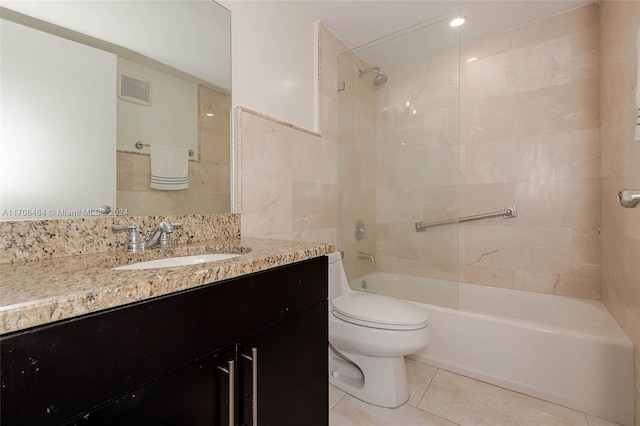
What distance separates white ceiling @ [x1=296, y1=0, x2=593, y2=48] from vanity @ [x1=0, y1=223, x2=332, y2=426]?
5.43ft

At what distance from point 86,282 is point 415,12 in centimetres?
219

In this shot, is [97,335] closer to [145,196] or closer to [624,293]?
[145,196]

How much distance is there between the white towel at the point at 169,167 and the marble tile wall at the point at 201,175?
20mm

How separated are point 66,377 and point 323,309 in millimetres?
684

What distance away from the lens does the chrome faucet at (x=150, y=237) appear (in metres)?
0.93

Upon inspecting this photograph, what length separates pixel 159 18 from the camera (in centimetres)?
111

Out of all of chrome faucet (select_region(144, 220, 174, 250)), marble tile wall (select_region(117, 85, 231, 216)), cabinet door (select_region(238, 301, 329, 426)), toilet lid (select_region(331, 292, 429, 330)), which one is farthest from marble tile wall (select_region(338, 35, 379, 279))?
chrome faucet (select_region(144, 220, 174, 250))

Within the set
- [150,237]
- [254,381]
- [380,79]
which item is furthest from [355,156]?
[254,381]

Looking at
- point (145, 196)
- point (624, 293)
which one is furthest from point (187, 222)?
point (624, 293)

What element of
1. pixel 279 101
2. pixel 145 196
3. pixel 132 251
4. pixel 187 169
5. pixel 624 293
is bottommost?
pixel 624 293

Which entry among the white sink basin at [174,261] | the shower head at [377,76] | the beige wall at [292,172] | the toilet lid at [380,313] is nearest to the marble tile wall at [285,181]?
the beige wall at [292,172]

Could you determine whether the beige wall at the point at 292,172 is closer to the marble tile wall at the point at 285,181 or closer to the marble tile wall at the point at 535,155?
the marble tile wall at the point at 285,181

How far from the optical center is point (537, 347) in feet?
4.72

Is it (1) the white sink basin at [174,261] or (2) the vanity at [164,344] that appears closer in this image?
(2) the vanity at [164,344]
